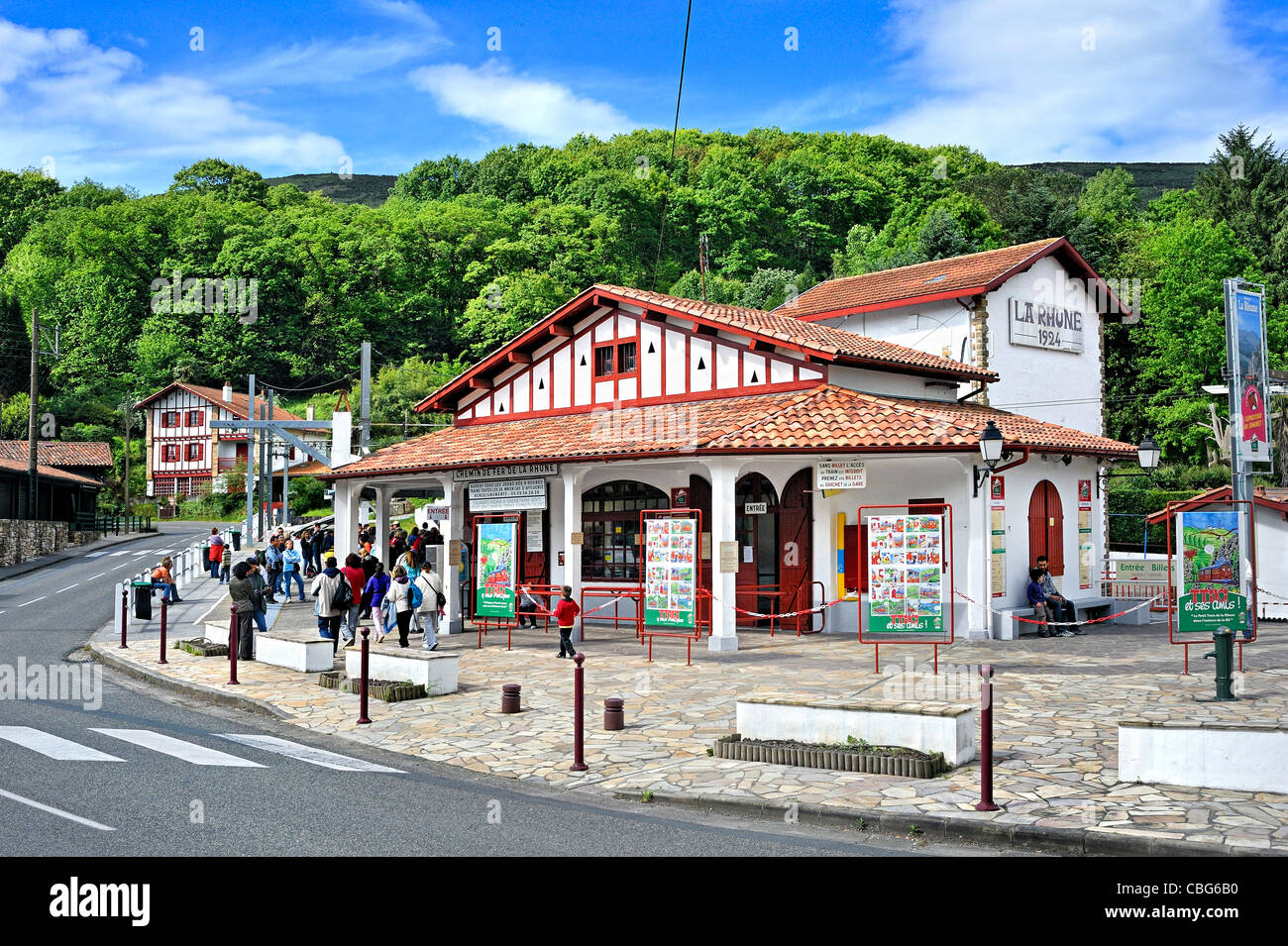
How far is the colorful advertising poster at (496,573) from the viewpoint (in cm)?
1877

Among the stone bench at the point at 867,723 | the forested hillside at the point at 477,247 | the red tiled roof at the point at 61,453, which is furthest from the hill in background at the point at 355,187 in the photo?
the stone bench at the point at 867,723

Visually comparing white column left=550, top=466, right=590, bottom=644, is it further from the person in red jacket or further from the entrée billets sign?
the entrée billets sign

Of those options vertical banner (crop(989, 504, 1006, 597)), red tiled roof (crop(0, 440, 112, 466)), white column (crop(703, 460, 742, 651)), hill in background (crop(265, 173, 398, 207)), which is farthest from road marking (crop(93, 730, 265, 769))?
hill in background (crop(265, 173, 398, 207))

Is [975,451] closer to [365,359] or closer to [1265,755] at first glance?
[1265,755]

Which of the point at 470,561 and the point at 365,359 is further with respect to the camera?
the point at 365,359

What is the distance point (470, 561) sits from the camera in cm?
2319

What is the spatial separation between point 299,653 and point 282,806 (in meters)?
8.48

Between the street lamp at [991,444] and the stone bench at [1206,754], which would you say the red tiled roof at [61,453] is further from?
the stone bench at [1206,754]

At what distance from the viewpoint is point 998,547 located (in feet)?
63.8

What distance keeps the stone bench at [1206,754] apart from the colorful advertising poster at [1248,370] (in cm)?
454

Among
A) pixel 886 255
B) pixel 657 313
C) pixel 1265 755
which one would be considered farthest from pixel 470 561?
pixel 886 255

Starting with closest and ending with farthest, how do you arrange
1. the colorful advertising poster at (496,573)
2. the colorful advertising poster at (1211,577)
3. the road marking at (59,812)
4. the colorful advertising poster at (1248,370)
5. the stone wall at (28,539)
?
the road marking at (59,812), the colorful advertising poster at (1248,370), the colorful advertising poster at (1211,577), the colorful advertising poster at (496,573), the stone wall at (28,539)

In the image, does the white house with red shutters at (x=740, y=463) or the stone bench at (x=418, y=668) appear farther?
the white house with red shutters at (x=740, y=463)
